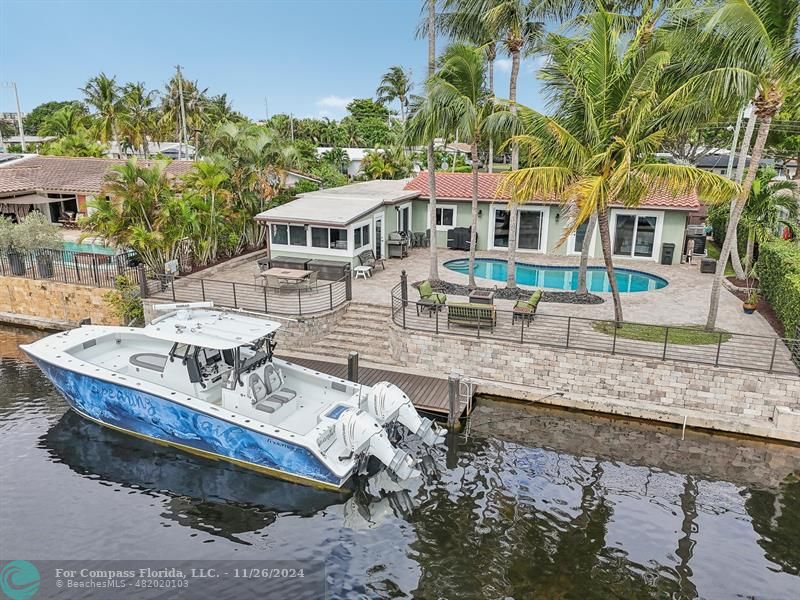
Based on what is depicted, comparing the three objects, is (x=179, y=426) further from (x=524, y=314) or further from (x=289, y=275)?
(x=524, y=314)

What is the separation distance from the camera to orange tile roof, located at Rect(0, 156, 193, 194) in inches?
1296

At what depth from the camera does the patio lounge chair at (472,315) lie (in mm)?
15914

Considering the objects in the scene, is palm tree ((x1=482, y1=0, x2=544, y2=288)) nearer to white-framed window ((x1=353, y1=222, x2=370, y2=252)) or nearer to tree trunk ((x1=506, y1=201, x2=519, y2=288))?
tree trunk ((x1=506, y1=201, x2=519, y2=288))

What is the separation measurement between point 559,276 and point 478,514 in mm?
14436

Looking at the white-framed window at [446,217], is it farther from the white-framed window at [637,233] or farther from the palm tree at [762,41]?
the palm tree at [762,41]

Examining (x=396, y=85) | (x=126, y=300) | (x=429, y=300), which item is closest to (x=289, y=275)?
(x=429, y=300)

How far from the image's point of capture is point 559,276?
23344mm

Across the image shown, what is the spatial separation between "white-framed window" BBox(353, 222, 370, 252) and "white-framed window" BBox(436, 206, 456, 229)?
5.75 m

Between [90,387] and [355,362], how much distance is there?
251 inches

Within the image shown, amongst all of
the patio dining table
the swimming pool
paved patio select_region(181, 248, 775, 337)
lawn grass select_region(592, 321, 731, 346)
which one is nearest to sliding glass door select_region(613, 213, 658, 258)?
paved patio select_region(181, 248, 775, 337)

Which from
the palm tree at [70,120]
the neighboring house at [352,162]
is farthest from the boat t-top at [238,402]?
the palm tree at [70,120]

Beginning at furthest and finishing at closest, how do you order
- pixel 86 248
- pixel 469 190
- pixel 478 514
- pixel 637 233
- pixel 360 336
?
pixel 469 190 → pixel 86 248 → pixel 637 233 → pixel 360 336 → pixel 478 514

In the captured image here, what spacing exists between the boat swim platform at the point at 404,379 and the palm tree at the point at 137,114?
39.8m

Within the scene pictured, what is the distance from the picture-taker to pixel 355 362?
1463 centimetres
